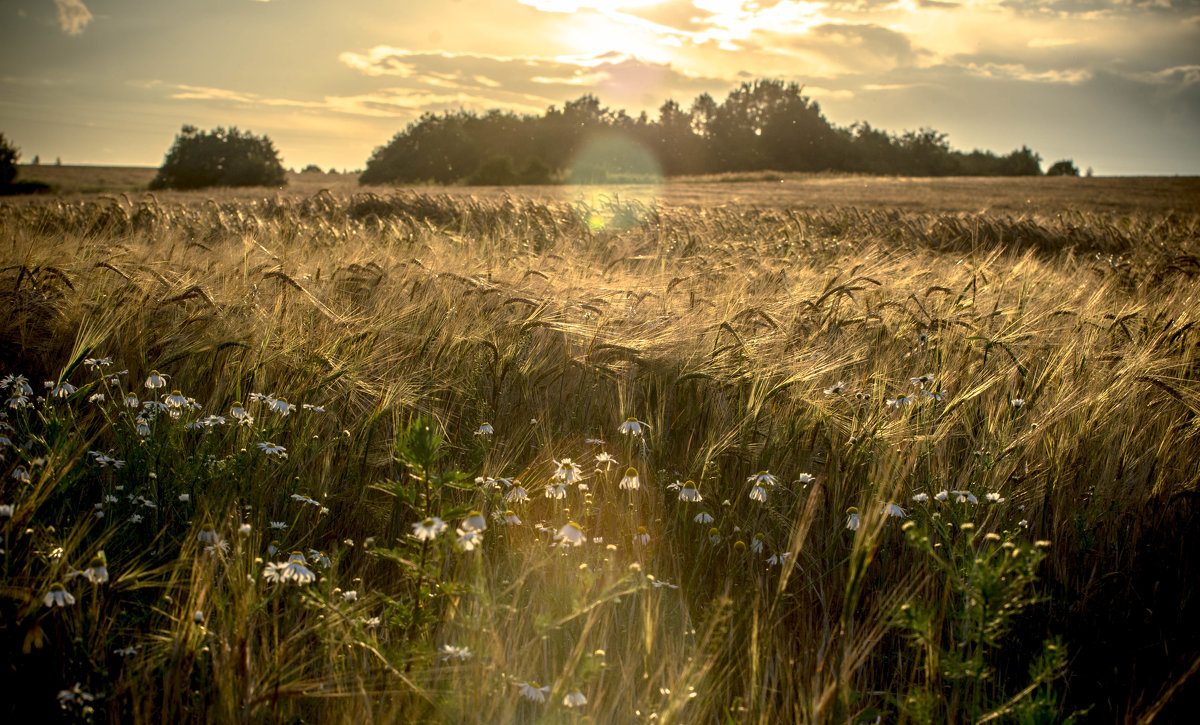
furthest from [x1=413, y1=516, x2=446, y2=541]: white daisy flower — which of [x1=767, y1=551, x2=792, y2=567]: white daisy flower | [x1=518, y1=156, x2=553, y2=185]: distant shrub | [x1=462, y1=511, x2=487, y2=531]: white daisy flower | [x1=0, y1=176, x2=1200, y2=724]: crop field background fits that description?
[x1=518, y1=156, x2=553, y2=185]: distant shrub

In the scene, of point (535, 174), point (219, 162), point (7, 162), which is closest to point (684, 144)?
point (535, 174)

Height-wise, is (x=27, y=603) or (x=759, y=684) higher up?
(x=27, y=603)

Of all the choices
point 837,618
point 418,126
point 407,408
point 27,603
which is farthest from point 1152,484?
point 418,126

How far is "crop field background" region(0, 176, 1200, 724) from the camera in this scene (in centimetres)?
158

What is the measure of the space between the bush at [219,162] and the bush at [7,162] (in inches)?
227

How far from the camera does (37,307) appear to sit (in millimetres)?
3375

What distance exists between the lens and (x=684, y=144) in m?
62.2

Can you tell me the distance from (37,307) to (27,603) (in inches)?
102

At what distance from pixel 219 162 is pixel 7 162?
8.96 m

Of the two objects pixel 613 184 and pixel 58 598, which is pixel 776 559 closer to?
pixel 58 598

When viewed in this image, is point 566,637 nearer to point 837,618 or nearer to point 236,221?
point 837,618

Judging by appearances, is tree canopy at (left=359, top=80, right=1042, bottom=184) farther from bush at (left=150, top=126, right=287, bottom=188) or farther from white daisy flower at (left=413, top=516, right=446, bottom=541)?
white daisy flower at (left=413, top=516, right=446, bottom=541)

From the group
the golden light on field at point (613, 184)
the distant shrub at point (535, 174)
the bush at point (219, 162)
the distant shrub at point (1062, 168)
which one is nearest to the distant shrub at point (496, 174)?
the distant shrub at point (535, 174)

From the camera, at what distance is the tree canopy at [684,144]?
1823 inches
